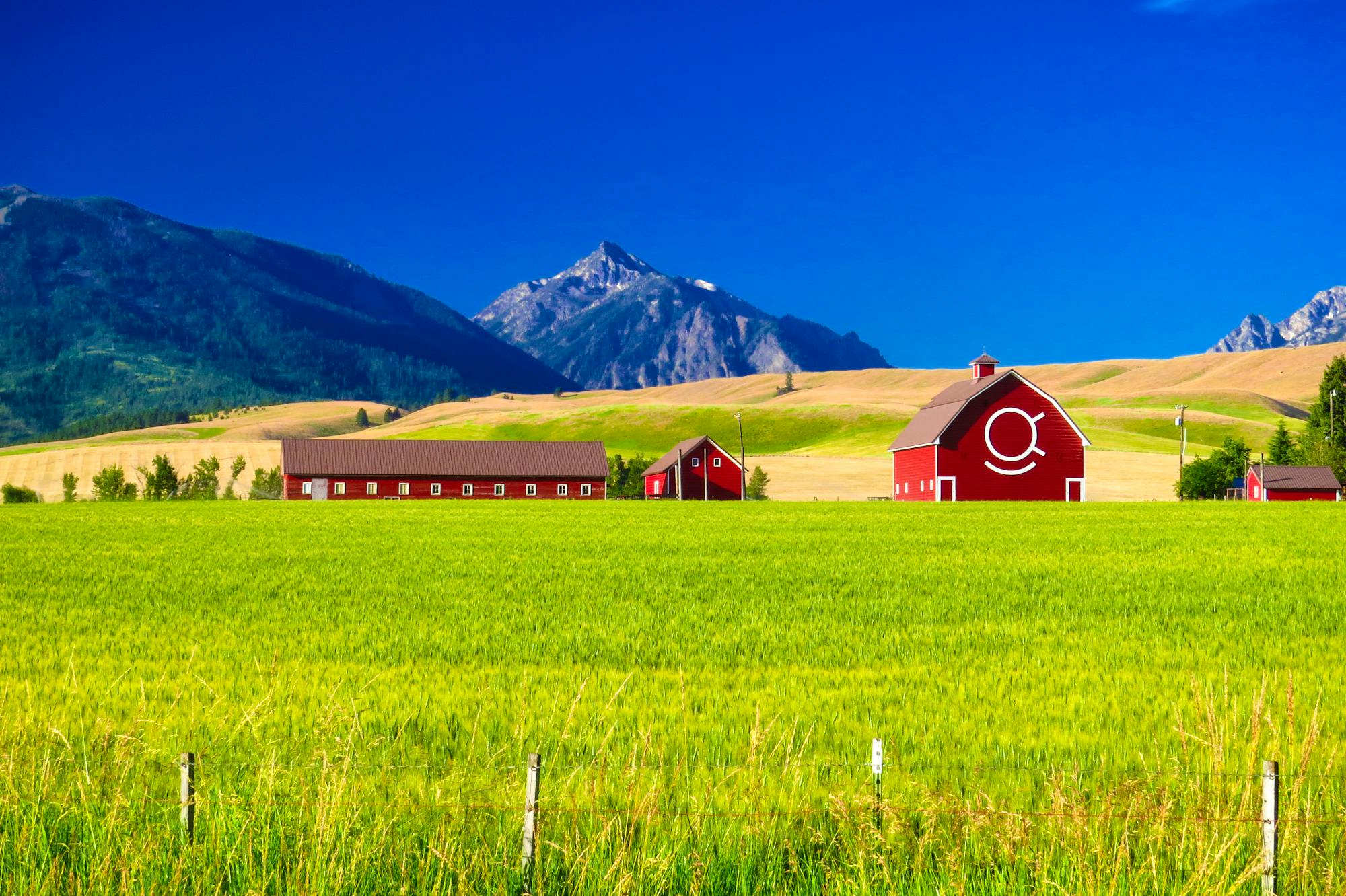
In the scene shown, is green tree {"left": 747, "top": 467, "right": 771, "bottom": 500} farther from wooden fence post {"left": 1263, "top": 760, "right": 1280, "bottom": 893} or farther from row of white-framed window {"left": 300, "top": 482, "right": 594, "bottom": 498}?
wooden fence post {"left": 1263, "top": 760, "right": 1280, "bottom": 893}

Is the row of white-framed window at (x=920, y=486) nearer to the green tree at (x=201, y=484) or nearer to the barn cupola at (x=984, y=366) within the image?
the barn cupola at (x=984, y=366)

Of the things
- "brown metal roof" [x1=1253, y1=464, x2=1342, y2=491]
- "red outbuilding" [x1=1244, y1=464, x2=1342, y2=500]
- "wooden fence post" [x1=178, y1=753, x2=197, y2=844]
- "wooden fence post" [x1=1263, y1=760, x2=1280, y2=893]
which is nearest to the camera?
"wooden fence post" [x1=1263, y1=760, x2=1280, y2=893]

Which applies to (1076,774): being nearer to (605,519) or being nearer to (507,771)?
(507,771)

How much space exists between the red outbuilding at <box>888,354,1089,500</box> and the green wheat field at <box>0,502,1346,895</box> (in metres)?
51.6

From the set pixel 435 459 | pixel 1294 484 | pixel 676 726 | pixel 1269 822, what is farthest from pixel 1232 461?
pixel 1269 822

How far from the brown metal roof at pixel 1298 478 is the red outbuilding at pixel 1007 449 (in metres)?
35.9

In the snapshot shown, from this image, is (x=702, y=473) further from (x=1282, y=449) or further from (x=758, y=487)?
(x=1282, y=449)

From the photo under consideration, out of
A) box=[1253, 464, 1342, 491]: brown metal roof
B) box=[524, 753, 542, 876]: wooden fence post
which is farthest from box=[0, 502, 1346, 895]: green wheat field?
box=[1253, 464, 1342, 491]: brown metal roof

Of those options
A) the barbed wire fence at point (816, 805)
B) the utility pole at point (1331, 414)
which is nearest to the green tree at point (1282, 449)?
the utility pole at point (1331, 414)

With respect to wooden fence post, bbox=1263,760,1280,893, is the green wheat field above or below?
below

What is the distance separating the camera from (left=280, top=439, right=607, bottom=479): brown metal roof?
11244cm

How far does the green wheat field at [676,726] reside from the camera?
5.92 meters

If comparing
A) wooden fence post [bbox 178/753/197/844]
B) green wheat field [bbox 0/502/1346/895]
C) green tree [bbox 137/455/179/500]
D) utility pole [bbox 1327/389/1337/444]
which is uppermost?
utility pole [bbox 1327/389/1337/444]

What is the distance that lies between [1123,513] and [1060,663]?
43.3 metres
